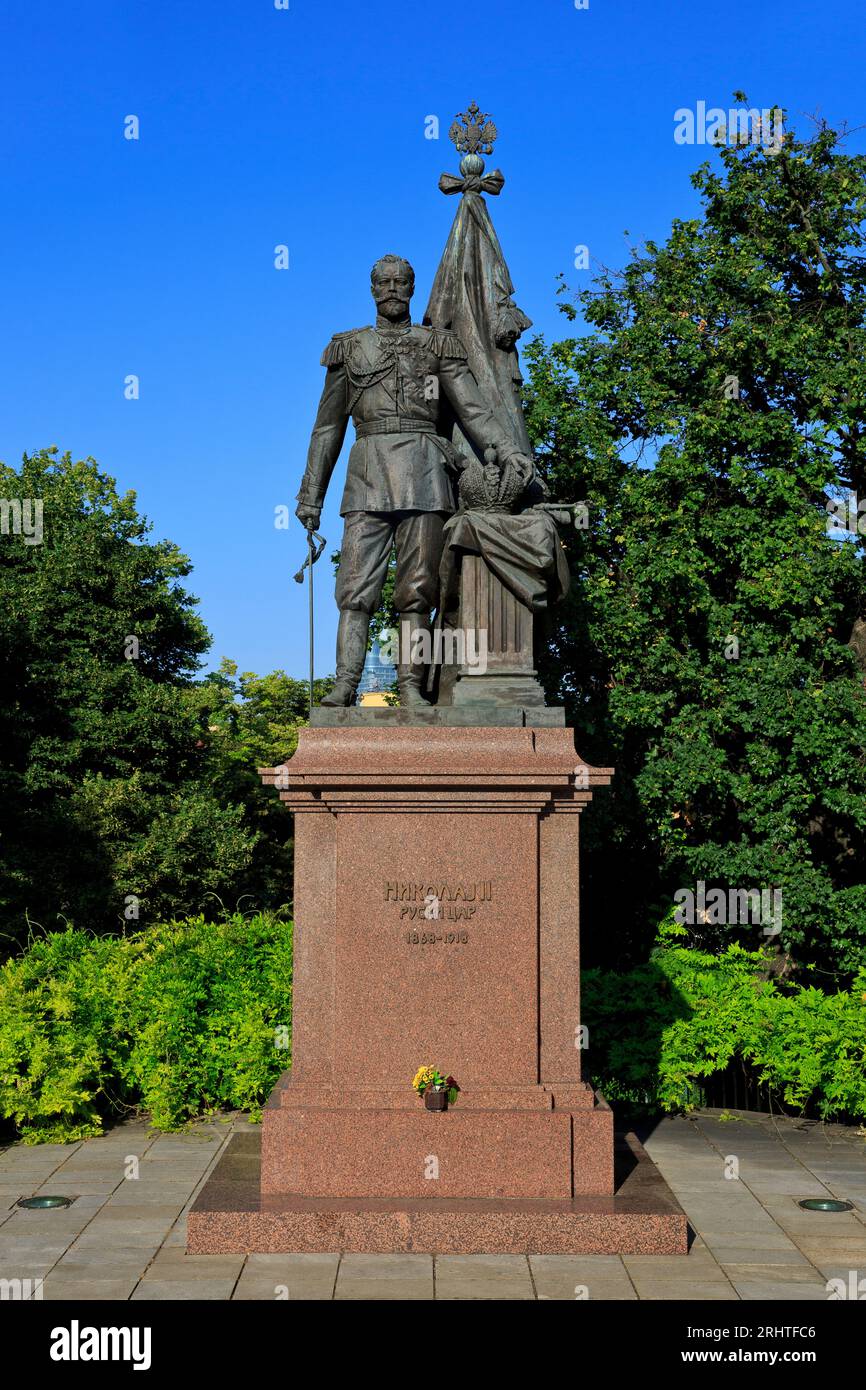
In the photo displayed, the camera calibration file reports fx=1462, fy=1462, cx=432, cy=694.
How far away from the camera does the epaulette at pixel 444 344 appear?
9.58 meters

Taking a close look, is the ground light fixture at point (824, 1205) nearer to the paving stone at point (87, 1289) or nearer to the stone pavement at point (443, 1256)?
the stone pavement at point (443, 1256)

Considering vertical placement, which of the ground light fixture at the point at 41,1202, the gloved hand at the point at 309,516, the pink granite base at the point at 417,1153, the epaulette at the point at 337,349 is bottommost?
the ground light fixture at the point at 41,1202

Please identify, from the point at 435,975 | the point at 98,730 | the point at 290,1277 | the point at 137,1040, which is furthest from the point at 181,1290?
the point at 98,730

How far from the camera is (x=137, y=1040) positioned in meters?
11.9

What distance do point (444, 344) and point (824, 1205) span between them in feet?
19.6

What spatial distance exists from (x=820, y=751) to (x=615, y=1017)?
626 cm

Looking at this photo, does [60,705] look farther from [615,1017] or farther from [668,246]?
[615,1017]

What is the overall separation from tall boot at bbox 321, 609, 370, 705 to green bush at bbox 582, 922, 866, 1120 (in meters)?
4.49

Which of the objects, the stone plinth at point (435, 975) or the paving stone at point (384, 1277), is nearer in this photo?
the paving stone at point (384, 1277)

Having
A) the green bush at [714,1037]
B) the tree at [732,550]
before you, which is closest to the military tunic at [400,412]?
the green bush at [714,1037]

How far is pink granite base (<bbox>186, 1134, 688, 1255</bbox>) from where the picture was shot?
7.76m

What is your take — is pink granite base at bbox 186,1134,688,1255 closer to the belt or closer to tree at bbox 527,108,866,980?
the belt

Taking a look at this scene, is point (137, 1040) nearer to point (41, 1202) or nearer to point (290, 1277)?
point (41, 1202)

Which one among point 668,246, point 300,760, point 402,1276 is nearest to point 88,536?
point 668,246
